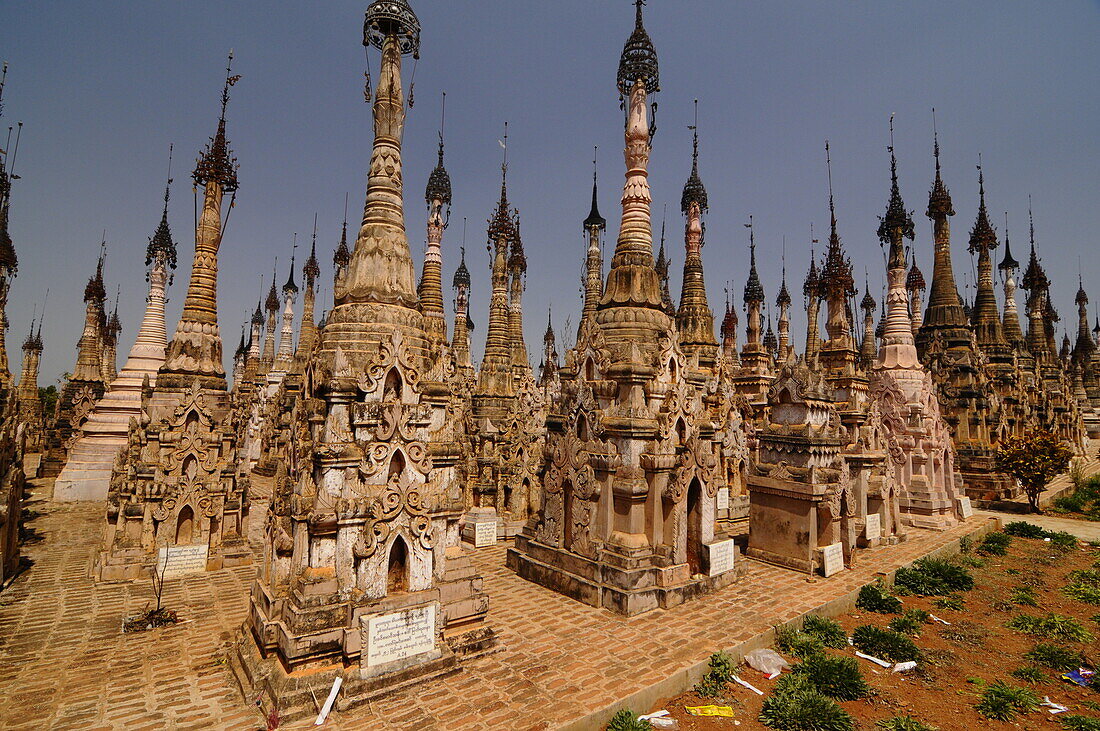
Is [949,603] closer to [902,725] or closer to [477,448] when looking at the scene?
[902,725]

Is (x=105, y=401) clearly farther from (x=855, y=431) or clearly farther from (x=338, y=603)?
(x=855, y=431)

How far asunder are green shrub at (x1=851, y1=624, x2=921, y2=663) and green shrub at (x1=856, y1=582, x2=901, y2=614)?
1801 mm

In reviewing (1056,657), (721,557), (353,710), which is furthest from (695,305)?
(353,710)

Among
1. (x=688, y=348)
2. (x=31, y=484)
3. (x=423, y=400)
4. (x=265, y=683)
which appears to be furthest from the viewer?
(x=31, y=484)

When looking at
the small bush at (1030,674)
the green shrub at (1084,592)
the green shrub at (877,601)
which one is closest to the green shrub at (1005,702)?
the small bush at (1030,674)

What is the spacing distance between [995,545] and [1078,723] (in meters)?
11.4

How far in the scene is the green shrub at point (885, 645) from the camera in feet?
30.8

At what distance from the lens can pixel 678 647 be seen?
8.98 m

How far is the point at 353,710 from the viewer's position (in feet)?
22.4

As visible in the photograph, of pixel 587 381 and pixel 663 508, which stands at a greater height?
pixel 587 381

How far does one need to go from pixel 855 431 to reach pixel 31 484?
36.5 metres

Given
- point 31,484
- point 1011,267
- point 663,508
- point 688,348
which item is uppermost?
point 1011,267

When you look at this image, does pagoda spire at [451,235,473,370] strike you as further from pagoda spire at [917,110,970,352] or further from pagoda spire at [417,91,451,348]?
pagoda spire at [917,110,970,352]

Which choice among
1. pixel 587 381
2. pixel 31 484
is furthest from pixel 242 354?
pixel 587 381
